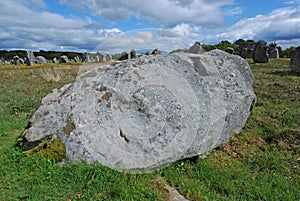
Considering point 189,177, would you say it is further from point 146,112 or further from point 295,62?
point 295,62

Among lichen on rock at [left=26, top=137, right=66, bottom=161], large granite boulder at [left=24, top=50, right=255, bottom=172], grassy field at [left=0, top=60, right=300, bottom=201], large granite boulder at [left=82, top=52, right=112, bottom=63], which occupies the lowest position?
grassy field at [left=0, top=60, right=300, bottom=201]

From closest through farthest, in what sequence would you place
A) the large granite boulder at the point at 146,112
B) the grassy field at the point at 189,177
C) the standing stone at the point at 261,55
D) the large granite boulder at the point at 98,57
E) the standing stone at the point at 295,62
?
the grassy field at the point at 189,177 < the large granite boulder at the point at 146,112 < the large granite boulder at the point at 98,57 < the standing stone at the point at 295,62 < the standing stone at the point at 261,55

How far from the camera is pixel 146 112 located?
4.64 metres

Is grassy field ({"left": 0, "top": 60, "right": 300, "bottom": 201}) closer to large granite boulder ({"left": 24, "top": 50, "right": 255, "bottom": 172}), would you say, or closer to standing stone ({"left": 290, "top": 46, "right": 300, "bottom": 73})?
large granite boulder ({"left": 24, "top": 50, "right": 255, "bottom": 172})

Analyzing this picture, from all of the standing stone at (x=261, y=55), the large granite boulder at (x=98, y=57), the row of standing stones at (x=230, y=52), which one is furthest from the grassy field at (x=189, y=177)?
the standing stone at (x=261, y=55)

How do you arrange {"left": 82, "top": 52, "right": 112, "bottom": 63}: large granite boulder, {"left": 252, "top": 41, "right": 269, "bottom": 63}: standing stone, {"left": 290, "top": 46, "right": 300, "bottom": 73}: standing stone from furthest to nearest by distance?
1. {"left": 252, "top": 41, "right": 269, "bottom": 63}: standing stone
2. {"left": 290, "top": 46, "right": 300, "bottom": 73}: standing stone
3. {"left": 82, "top": 52, "right": 112, "bottom": 63}: large granite boulder

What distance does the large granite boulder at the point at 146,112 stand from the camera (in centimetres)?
426

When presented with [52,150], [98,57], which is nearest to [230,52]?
[98,57]

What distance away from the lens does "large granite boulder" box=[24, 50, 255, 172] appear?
4262mm

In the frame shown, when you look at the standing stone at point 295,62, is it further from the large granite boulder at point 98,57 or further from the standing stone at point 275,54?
the standing stone at point 275,54

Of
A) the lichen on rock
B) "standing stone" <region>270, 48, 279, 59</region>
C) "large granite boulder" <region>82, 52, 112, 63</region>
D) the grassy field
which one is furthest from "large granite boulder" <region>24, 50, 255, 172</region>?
"standing stone" <region>270, 48, 279, 59</region>

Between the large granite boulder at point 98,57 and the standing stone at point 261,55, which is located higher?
the large granite boulder at point 98,57

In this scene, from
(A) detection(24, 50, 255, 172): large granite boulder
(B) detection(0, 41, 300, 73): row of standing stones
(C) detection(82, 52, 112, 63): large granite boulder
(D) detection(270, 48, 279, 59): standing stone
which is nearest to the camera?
(A) detection(24, 50, 255, 172): large granite boulder

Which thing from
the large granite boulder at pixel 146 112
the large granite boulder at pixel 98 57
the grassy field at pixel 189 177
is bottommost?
the grassy field at pixel 189 177
